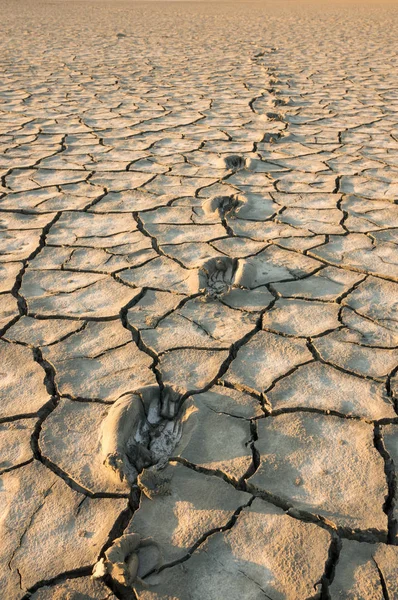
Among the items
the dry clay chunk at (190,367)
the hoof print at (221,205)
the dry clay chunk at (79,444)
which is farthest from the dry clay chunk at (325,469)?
the hoof print at (221,205)

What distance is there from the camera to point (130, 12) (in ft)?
50.3

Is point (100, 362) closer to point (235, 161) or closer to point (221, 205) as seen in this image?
point (221, 205)

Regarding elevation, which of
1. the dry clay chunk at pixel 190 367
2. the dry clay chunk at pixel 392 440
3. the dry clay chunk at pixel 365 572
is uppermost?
the dry clay chunk at pixel 190 367

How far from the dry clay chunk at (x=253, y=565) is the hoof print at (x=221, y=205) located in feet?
5.84

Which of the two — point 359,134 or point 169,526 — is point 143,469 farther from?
point 359,134

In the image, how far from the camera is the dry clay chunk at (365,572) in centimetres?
108

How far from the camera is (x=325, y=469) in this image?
1.35 meters

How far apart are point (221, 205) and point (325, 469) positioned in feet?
5.70

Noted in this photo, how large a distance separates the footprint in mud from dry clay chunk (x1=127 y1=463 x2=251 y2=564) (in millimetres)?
55

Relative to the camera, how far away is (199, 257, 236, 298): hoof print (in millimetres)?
2119

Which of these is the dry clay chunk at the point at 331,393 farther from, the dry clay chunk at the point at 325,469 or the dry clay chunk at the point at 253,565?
the dry clay chunk at the point at 253,565

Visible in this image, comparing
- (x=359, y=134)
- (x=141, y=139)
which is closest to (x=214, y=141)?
(x=141, y=139)

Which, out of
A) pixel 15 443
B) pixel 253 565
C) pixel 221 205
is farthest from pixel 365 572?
pixel 221 205

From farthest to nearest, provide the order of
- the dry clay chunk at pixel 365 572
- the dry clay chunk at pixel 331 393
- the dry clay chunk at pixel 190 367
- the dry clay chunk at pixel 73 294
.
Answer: the dry clay chunk at pixel 73 294
the dry clay chunk at pixel 190 367
the dry clay chunk at pixel 331 393
the dry clay chunk at pixel 365 572
